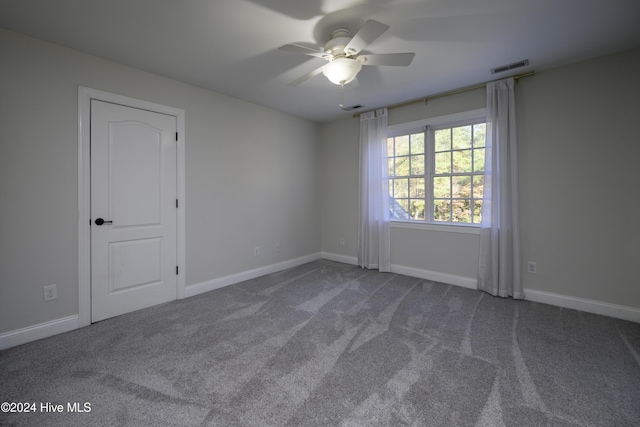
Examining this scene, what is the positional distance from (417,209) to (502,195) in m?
1.15

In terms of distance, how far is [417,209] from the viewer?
4.12 meters

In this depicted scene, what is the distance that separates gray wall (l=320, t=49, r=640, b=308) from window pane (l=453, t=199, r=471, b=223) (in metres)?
0.30

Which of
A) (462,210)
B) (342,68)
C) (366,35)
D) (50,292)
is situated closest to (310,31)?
(342,68)

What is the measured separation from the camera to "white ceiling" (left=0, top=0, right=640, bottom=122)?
1.96m

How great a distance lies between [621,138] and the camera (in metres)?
2.64

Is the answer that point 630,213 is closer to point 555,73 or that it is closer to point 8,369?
point 555,73

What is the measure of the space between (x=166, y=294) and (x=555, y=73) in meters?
4.96

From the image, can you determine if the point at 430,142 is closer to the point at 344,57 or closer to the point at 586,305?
the point at 344,57

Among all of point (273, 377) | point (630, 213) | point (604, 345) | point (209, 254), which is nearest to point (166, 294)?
point (209, 254)

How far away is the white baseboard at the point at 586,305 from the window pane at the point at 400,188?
6.38 feet

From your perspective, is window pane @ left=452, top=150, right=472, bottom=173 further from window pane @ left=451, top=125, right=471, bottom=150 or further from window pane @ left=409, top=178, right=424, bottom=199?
window pane @ left=409, top=178, right=424, bottom=199

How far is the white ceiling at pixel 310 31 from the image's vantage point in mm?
1958

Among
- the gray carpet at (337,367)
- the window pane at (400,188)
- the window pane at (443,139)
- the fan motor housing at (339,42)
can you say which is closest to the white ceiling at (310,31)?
the fan motor housing at (339,42)

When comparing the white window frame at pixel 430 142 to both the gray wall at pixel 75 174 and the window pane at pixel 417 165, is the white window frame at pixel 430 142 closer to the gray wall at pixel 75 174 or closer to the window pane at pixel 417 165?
the window pane at pixel 417 165
